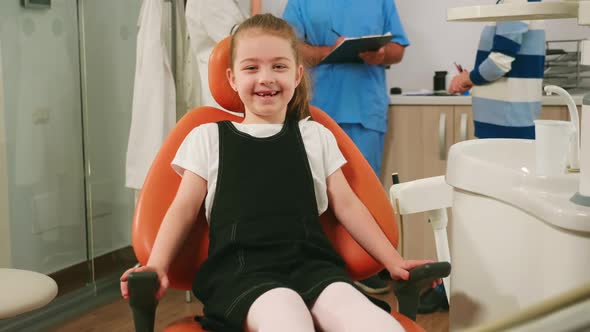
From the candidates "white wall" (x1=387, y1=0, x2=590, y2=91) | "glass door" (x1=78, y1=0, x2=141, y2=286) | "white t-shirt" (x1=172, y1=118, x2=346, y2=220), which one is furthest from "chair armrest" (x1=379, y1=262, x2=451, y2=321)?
"white wall" (x1=387, y1=0, x2=590, y2=91)

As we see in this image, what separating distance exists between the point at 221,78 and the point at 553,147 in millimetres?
721

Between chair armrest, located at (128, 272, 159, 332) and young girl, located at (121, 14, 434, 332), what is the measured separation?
0.03 metres

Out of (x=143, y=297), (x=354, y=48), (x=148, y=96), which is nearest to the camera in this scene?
(x=143, y=297)

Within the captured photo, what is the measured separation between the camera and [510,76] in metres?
2.13

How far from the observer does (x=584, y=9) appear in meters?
0.82

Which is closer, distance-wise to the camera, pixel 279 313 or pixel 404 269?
pixel 279 313

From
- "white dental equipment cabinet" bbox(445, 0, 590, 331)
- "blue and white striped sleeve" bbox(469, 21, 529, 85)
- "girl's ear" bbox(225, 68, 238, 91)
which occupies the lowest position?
"white dental equipment cabinet" bbox(445, 0, 590, 331)

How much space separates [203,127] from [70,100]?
148 centimetres

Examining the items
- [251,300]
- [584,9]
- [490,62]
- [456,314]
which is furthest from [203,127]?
[490,62]

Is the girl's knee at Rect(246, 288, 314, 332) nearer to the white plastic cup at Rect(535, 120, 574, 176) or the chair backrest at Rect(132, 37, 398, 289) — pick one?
the chair backrest at Rect(132, 37, 398, 289)

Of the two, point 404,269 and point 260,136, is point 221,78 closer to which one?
point 260,136

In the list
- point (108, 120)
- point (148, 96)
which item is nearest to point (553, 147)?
point (148, 96)

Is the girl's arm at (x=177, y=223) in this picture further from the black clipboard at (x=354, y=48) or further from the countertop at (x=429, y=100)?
the countertop at (x=429, y=100)

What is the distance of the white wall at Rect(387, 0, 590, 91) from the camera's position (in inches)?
121
